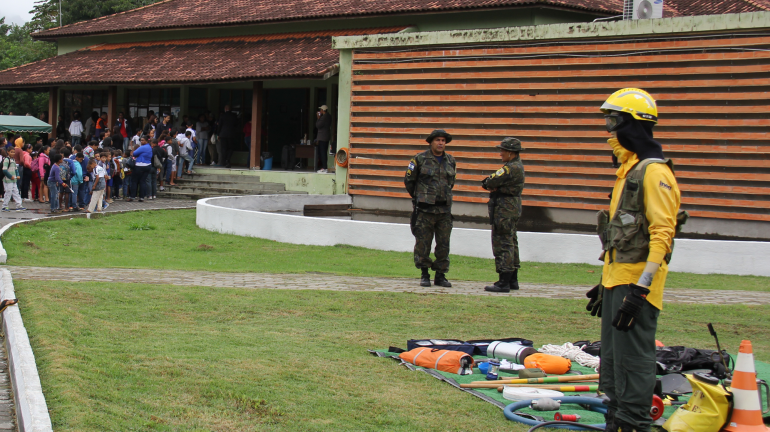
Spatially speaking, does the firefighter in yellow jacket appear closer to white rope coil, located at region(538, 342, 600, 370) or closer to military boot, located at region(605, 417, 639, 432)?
military boot, located at region(605, 417, 639, 432)

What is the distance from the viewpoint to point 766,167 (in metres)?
14.3

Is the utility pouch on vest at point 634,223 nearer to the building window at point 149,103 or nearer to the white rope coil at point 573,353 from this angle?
the white rope coil at point 573,353

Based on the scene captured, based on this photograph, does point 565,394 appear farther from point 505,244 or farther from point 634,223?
point 505,244

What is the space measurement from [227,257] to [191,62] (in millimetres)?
15685

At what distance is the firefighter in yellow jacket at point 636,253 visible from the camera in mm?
4363

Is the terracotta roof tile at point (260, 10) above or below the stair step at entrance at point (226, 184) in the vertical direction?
above

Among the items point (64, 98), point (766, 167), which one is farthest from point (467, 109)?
point (64, 98)

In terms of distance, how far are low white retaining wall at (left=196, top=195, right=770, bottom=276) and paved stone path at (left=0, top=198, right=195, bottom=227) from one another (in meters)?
3.91

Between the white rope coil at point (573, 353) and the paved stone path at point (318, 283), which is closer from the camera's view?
the white rope coil at point (573, 353)

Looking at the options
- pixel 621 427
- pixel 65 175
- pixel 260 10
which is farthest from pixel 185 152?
pixel 621 427

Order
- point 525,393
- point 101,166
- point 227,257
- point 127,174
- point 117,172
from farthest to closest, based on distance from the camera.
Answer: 1. point 127,174
2. point 117,172
3. point 101,166
4. point 227,257
5. point 525,393

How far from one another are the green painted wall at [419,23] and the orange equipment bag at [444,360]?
55.0ft

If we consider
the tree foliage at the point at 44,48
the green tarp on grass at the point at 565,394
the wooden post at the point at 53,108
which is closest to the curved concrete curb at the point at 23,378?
the green tarp on grass at the point at 565,394

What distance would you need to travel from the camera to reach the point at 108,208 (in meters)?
20.0
